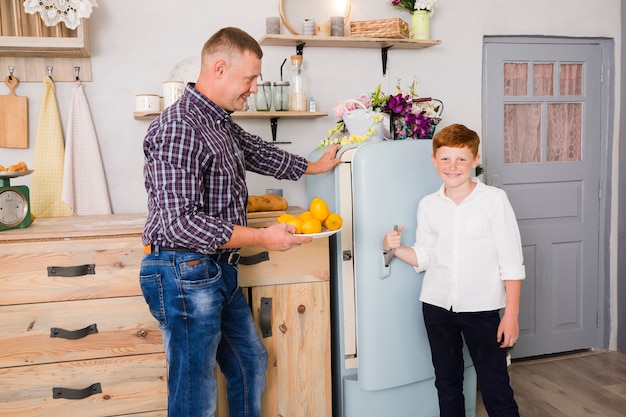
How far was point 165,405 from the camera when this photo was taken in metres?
2.30

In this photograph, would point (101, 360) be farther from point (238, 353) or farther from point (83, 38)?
point (83, 38)

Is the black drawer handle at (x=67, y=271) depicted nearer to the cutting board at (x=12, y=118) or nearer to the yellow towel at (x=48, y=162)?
the yellow towel at (x=48, y=162)

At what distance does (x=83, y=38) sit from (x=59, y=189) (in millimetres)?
670

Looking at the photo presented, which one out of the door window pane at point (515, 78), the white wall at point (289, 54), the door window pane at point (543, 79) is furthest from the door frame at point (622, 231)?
the door window pane at point (515, 78)

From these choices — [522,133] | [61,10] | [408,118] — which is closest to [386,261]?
[408,118]

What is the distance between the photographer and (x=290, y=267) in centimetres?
241

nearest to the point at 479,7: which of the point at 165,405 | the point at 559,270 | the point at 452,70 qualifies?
the point at 452,70

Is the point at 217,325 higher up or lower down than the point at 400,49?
lower down

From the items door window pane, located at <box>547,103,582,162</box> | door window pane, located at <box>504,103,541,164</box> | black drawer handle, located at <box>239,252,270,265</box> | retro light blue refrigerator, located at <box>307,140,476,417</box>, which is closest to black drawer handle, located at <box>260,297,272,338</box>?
black drawer handle, located at <box>239,252,270,265</box>

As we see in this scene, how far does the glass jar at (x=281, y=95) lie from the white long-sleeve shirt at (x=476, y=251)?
0.91 m

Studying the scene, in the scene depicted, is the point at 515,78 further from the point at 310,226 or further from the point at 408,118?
the point at 310,226

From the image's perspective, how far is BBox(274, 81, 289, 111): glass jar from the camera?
273cm

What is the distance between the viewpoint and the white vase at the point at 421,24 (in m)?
2.95

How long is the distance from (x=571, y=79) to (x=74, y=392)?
9.76 feet
